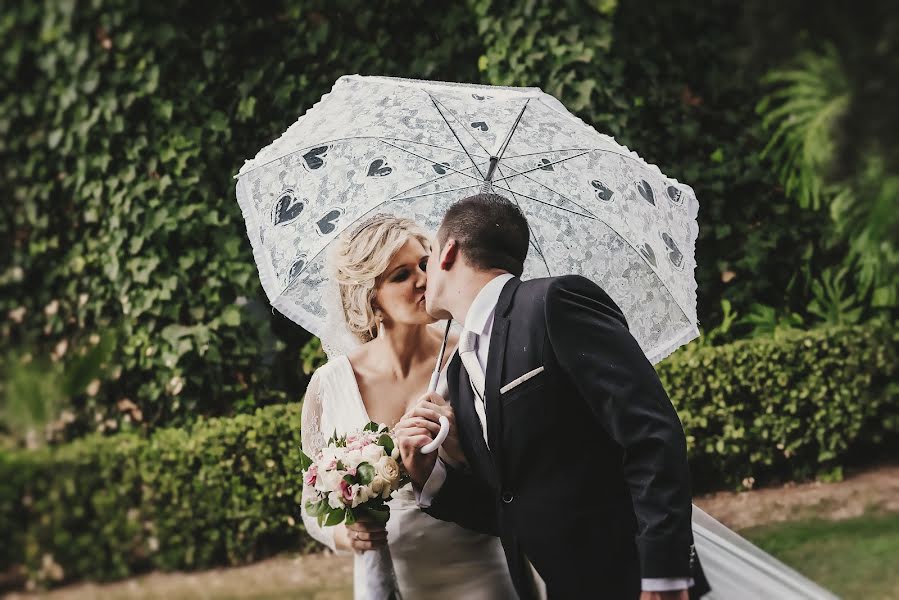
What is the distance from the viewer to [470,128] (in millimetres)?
3234

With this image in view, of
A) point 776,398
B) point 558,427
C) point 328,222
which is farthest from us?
point 776,398

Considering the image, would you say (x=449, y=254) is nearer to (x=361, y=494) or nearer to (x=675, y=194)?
(x=361, y=494)

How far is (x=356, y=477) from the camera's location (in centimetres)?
262

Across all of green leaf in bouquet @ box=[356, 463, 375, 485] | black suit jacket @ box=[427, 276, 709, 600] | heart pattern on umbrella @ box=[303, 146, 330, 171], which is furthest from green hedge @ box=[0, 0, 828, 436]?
black suit jacket @ box=[427, 276, 709, 600]

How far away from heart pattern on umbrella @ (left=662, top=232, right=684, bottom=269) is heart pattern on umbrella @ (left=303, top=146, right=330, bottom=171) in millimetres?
1285

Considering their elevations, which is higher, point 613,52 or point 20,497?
point 613,52

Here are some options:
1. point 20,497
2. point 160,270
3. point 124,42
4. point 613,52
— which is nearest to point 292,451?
point 160,270

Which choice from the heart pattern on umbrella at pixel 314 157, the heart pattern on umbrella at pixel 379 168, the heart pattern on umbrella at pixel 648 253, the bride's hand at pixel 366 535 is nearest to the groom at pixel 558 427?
the bride's hand at pixel 366 535

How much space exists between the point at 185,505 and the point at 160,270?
169 cm

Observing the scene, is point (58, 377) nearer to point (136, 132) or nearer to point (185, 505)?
point (185, 505)

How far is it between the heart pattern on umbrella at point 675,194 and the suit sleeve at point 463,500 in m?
1.25

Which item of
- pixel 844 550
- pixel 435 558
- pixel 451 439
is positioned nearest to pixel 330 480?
pixel 451 439

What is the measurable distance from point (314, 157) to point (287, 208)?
0.22m

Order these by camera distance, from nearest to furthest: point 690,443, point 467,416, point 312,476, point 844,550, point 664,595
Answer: point 664,595
point 467,416
point 312,476
point 844,550
point 690,443
